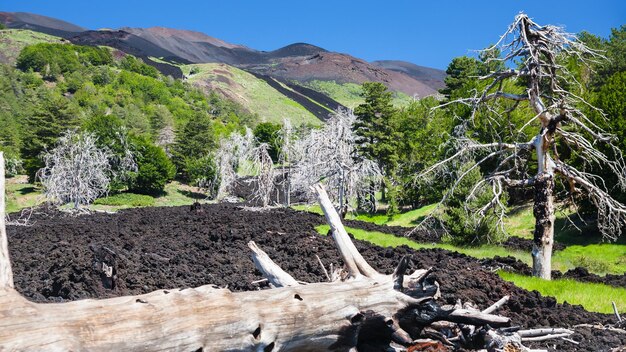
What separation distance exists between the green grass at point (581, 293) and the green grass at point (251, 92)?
10477 cm

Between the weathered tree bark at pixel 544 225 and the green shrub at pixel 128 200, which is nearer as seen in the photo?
the weathered tree bark at pixel 544 225

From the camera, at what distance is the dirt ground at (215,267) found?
294 inches

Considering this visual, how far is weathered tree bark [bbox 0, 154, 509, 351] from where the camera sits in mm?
3500

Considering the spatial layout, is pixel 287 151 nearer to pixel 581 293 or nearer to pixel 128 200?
pixel 128 200

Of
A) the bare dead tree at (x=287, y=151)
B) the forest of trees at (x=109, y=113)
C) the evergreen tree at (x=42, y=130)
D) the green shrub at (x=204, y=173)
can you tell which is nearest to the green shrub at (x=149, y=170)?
the forest of trees at (x=109, y=113)

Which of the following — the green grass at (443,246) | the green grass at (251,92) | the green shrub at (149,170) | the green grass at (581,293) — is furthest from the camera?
the green grass at (251,92)

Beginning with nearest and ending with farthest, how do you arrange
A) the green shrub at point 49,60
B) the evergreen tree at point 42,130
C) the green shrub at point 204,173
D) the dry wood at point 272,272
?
the dry wood at point 272,272
the evergreen tree at point 42,130
the green shrub at point 204,173
the green shrub at point 49,60

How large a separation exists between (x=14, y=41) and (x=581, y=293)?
151m

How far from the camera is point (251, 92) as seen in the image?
149750mm

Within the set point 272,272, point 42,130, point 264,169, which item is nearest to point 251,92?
point 42,130

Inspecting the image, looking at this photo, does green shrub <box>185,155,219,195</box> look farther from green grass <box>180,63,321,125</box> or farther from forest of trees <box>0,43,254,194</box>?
green grass <box>180,63,321,125</box>

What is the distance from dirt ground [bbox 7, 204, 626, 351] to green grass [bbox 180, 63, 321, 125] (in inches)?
3926

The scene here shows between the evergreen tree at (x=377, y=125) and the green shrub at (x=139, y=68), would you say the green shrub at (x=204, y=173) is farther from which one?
the green shrub at (x=139, y=68)

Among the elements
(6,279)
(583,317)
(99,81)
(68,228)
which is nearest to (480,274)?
(583,317)
